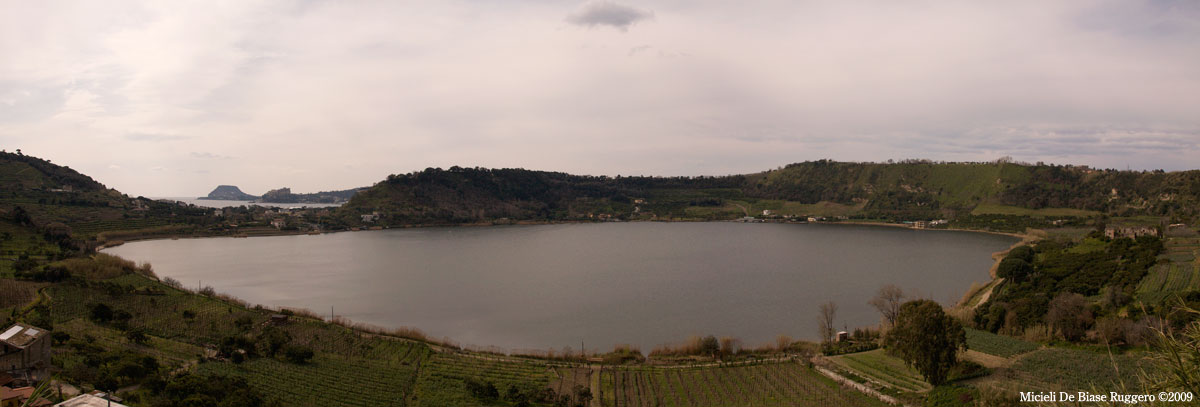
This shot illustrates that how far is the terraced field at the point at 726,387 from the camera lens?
792 inches

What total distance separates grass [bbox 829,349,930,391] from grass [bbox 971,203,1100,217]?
7239cm

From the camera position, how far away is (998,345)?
23.2 metres

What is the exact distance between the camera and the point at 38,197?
63500 millimetres

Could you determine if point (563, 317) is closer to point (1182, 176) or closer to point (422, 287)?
point (422, 287)

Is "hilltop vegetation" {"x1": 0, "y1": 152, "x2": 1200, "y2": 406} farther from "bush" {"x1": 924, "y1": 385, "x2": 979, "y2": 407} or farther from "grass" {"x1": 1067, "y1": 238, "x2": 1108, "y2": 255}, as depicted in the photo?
"grass" {"x1": 1067, "y1": 238, "x2": 1108, "y2": 255}

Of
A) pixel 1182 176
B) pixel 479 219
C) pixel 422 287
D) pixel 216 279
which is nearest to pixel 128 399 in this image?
pixel 422 287

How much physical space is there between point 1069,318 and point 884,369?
26.9 ft

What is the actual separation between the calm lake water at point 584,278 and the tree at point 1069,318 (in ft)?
29.9

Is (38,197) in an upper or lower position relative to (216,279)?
upper

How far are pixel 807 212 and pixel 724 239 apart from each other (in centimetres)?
4201

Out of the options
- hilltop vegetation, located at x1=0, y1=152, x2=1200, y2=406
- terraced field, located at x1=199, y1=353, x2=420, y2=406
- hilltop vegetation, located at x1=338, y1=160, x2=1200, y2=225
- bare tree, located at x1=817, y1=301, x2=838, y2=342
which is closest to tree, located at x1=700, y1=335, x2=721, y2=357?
hilltop vegetation, located at x1=0, y1=152, x2=1200, y2=406

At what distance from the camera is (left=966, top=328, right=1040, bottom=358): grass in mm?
22359

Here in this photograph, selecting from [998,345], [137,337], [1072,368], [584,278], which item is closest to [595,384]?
[998,345]

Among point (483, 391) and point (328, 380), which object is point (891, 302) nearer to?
point (483, 391)
